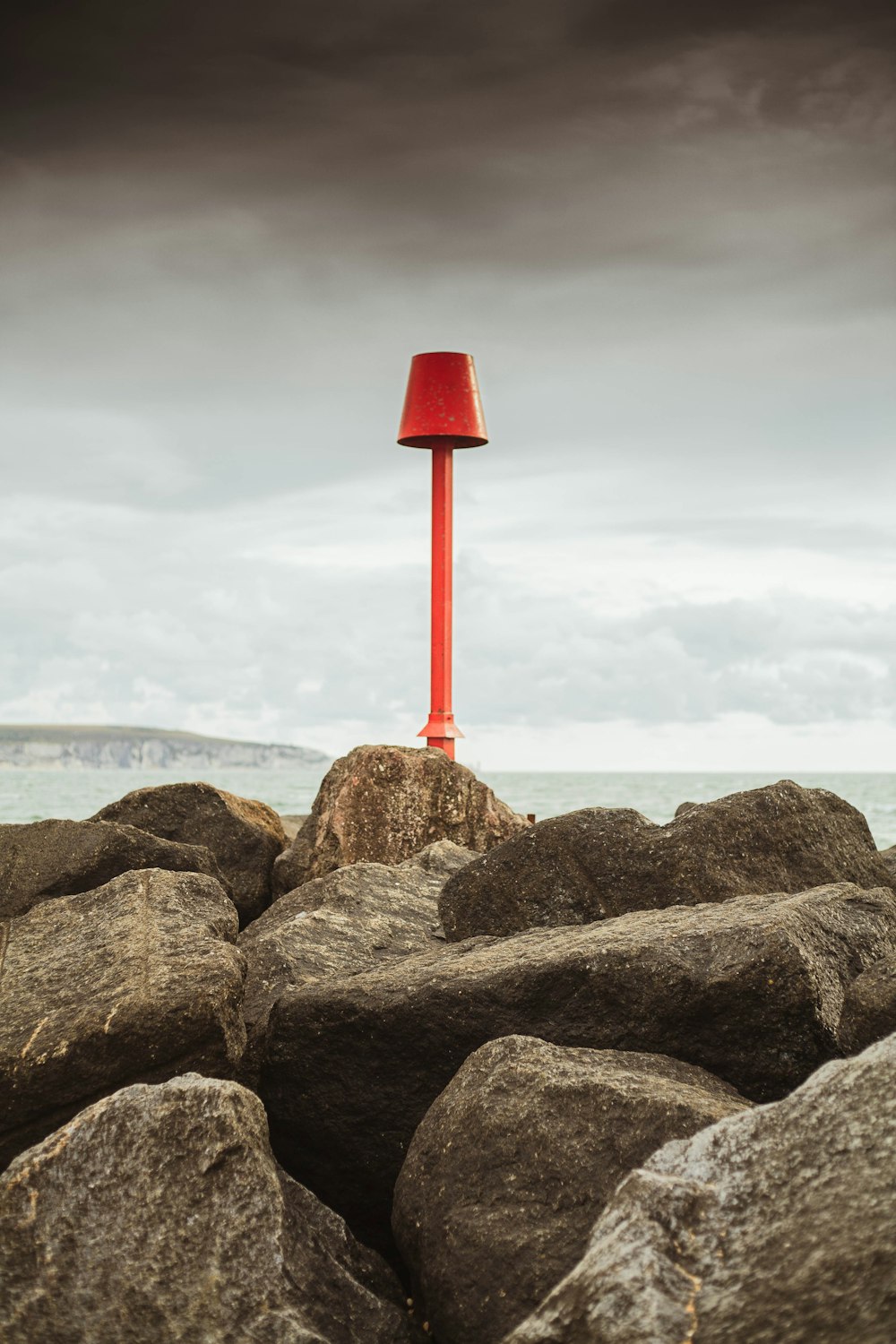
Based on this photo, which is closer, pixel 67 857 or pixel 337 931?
pixel 337 931

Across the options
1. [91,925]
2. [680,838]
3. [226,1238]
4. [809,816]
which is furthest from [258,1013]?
[809,816]

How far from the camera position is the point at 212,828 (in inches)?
285

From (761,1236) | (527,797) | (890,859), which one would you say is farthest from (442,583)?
(527,797)

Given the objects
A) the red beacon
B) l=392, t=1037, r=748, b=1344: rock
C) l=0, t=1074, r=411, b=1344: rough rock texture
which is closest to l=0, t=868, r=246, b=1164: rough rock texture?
l=0, t=1074, r=411, b=1344: rough rock texture

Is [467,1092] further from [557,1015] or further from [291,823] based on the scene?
[291,823]

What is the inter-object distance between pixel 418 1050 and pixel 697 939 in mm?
959

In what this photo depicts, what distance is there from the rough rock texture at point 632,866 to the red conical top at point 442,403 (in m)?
5.99

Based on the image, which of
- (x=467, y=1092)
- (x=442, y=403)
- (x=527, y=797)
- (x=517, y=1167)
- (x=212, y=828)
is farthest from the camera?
(x=527, y=797)

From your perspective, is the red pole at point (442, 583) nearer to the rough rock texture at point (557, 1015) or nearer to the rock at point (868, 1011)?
the rough rock texture at point (557, 1015)

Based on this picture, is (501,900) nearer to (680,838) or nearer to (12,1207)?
(680,838)

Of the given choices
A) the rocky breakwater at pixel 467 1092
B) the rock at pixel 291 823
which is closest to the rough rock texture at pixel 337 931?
the rocky breakwater at pixel 467 1092

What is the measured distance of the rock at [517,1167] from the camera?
3100mm

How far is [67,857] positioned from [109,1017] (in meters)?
1.93

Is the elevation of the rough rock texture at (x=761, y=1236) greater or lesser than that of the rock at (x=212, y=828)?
lesser
